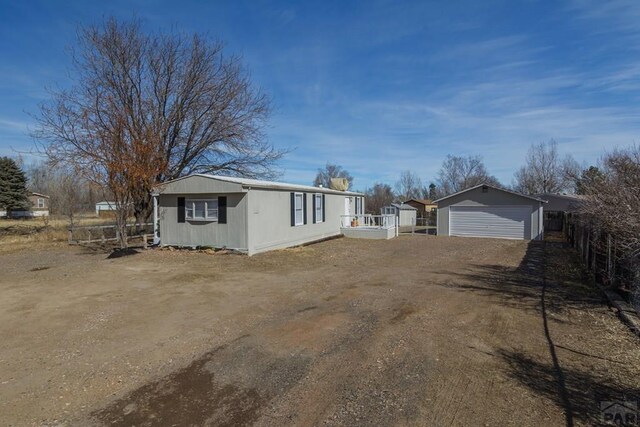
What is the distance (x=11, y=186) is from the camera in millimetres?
43406

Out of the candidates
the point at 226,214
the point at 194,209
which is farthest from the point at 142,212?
the point at 226,214

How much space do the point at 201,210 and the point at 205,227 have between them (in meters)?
0.65

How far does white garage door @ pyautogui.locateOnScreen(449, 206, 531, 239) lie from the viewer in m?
20.4

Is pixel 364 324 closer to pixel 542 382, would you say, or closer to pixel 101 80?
pixel 542 382

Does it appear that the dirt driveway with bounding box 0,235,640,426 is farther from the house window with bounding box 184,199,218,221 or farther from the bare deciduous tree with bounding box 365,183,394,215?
the bare deciduous tree with bounding box 365,183,394,215

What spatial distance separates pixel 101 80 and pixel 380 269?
51.6ft

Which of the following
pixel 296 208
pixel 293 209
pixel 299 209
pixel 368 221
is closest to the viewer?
pixel 293 209

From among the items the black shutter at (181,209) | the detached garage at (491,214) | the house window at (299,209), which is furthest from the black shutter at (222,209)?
the detached garage at (491,214)

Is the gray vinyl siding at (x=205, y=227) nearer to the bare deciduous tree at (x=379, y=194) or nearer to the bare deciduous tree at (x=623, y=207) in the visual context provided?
the bare deciduous tree at (x=623, y=207)

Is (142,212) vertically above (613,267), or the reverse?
(142,212)

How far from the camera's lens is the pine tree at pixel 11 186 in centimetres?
4250

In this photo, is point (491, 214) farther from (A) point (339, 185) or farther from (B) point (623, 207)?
(B) point (623, 207)

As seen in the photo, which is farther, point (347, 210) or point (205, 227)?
point (347, 210)

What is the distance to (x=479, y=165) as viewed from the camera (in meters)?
55.9
